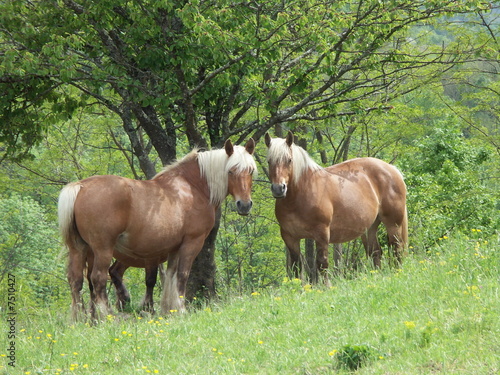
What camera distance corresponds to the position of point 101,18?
36.3ft

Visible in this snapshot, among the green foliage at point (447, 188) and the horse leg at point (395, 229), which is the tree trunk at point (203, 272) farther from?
the green foliage at point (447, 188)

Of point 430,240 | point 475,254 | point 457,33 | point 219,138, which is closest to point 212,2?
point 219,138

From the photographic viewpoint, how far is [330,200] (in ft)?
35.5

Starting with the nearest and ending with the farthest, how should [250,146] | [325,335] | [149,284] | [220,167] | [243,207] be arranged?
[325,335]
[243,207]
[220,167]
[250,146]
[149,284]

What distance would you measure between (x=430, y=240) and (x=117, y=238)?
347 inches

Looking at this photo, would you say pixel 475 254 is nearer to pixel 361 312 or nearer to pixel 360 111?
pixel 361 312

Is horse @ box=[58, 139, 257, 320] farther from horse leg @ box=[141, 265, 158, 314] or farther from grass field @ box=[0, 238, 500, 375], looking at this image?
grass field @ box=[0, 238, 500, 375]

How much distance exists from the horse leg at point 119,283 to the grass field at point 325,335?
297 cm

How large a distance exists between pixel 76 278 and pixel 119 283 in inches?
90.2

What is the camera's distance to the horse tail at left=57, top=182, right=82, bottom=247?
886 cm

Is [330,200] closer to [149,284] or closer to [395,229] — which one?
[395,229]

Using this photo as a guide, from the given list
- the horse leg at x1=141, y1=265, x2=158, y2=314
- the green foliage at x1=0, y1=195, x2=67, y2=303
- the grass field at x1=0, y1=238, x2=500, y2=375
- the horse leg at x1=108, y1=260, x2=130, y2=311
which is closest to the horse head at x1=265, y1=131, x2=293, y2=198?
the grass field at x1=0, y1=238, x2=500, y2=375

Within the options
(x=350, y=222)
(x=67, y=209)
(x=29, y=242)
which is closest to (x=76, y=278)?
(x=67, y=209)

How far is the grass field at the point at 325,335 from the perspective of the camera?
5.45m
